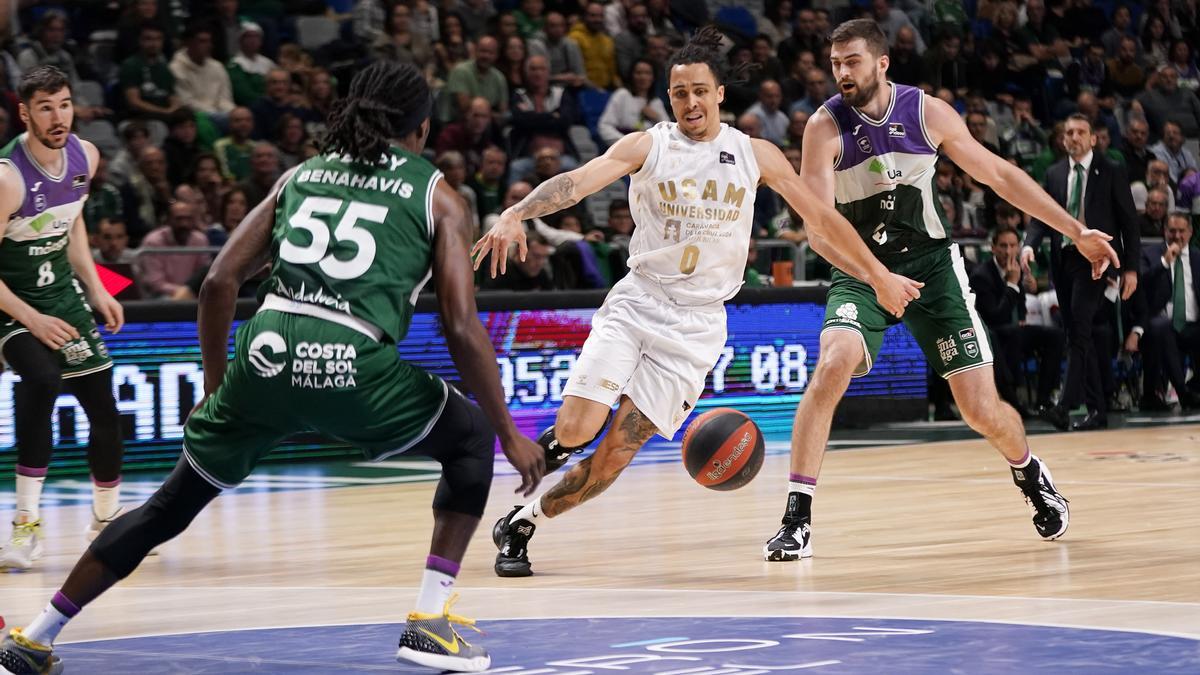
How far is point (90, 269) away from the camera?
756 cm

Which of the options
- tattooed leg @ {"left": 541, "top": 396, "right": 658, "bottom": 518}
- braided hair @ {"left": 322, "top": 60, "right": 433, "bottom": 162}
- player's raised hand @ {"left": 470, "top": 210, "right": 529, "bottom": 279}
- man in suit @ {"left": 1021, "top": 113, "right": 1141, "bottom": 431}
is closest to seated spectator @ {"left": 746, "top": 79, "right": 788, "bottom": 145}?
man in suit @ {"left": 1021, "top": 113, "right": 1141, "bottom": 431}

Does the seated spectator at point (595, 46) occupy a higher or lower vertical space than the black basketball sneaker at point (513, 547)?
higher

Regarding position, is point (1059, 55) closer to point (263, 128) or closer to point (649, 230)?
point (263, 128)

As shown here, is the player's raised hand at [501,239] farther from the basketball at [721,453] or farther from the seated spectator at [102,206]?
the seated spectator at [102,206]

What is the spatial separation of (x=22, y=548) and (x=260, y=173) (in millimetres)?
5759

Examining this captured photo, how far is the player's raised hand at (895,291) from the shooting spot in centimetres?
663

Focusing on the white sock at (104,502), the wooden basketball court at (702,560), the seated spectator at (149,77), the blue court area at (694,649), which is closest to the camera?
the blue court area at (694,649)

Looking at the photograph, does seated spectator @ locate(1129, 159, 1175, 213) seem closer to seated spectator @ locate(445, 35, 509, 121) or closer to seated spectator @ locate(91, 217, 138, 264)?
seated spectator @ locate(445, 35, 509, 121)

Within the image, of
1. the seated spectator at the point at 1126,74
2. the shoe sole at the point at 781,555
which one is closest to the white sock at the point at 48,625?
the shoe sole at the point at 781,555

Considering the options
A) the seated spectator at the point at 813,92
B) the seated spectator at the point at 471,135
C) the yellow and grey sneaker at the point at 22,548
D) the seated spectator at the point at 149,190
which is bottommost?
the yellow and grey sneaker at the point at 22,548

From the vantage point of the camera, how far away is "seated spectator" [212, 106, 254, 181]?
13.1 meters

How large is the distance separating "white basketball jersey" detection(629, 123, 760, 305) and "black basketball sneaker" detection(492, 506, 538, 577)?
1027mm

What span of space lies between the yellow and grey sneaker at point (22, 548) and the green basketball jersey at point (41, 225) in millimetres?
873

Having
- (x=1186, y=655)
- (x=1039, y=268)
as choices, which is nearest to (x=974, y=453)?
(x=1039, y=268)
